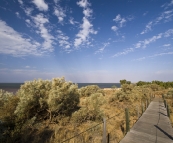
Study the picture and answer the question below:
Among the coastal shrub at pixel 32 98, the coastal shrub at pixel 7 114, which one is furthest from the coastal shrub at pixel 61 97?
the coastal shrub at pixel 7 114

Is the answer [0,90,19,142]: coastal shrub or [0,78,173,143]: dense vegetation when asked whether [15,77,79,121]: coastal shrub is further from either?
[0,90,19,142]: coastal shrub

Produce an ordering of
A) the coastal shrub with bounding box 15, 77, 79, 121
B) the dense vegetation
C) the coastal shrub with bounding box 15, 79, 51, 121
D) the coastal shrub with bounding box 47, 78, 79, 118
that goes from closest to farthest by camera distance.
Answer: the dense vegetation, the coastal shrub with bounding box 15, 79, 51, 121, the coastal shrub with bounding box 15, 77, 79, 121, the coastal shrub with bounding box 47, 78, 79, 118

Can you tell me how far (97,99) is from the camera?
11.4 m

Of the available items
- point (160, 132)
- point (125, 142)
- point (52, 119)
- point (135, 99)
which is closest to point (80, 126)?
point (52, 119)

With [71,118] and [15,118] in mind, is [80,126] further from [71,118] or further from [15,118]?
[15,118]

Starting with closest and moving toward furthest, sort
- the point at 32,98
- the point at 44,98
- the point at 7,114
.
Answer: the point at 7,114
the point at 32,98
the point at 44,98

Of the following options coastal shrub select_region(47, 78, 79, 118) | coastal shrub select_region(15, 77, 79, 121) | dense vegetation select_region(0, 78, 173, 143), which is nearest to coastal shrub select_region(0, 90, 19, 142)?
dense vegetation select_region(0, 78, 173, 143)

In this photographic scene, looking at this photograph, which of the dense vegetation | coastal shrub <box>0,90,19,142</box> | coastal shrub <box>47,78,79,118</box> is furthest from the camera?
coastal shrub <box>47,78,79,118</box>

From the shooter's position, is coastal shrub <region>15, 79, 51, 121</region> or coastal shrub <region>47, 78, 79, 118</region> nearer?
coastal shrub <region>15, 79, 51, 121</region>

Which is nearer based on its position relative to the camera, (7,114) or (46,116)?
(7,114)

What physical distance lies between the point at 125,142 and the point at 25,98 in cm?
596

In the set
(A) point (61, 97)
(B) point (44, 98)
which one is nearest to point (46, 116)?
(B) point (44, 98)

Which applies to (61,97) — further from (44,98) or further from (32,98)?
(32,98)

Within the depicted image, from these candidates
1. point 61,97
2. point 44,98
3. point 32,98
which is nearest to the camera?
point 32,98
